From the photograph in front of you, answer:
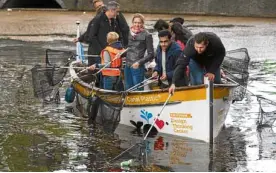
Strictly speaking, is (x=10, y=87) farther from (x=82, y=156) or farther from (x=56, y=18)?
(x=56, y=18)

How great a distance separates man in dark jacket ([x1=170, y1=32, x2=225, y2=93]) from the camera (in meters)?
10.9

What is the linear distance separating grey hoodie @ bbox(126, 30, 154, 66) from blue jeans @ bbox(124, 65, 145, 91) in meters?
0.14

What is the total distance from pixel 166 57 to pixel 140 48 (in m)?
0.82

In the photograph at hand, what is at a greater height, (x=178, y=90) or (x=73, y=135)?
(x=178, y=90)

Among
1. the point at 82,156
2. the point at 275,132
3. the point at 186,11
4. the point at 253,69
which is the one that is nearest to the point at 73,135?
the point at 82,156

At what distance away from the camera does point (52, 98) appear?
1546cm

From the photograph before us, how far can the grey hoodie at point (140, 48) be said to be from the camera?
12425 millimetres

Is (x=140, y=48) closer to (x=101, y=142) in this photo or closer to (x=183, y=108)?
(x=183, y=108)

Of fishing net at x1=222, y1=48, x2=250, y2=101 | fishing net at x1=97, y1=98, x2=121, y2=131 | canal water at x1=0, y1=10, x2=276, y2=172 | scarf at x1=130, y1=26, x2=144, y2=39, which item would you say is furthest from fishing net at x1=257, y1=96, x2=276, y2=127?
fishing net at x1=97, y1=98, x2=121, y2=131

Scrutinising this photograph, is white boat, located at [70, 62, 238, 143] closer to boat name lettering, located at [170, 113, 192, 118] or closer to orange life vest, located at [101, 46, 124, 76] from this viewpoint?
boat name lettering, located at [170, 113, 192, 118]

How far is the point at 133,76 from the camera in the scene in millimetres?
12812

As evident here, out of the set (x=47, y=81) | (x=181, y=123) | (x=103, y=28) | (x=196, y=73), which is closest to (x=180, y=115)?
(x=181, y=123)

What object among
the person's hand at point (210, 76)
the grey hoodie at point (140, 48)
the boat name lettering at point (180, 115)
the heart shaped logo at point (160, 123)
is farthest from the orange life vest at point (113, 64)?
the person's hand at point (210, 76)

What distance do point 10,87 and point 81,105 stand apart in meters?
3.33
